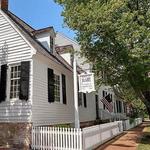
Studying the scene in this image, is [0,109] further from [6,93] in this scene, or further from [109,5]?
[109,5]

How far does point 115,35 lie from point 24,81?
6529mm

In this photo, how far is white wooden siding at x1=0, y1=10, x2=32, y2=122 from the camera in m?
15.6

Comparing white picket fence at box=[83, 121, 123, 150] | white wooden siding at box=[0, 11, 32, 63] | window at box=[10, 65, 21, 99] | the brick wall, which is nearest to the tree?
white picket fence at box=[83, 121, 123, 150]

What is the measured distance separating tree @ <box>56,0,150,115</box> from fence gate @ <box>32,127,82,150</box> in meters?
6.27

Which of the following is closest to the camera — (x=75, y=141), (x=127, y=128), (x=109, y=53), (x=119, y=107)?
(x=75, y=141)

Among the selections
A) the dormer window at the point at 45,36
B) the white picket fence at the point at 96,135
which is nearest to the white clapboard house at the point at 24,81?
the dormer window at the point at 45,36

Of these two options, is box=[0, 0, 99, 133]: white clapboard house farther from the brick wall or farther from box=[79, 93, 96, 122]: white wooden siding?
box=[79, 93, 96, 122]: white wooden siding

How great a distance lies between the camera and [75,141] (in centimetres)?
1341

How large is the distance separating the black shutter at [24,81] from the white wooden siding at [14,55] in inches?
9.6

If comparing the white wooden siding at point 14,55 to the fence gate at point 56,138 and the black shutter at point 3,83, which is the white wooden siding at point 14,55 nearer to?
the black shutter at point 3,83

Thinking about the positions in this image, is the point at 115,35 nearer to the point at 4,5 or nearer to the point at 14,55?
the point at 14,55

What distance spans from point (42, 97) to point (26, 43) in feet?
→ 11.5

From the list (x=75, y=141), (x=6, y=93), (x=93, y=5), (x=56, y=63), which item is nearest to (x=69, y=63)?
(x=56, y=63)

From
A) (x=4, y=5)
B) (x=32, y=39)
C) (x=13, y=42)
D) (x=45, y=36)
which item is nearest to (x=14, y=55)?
(x=13, y=42)
